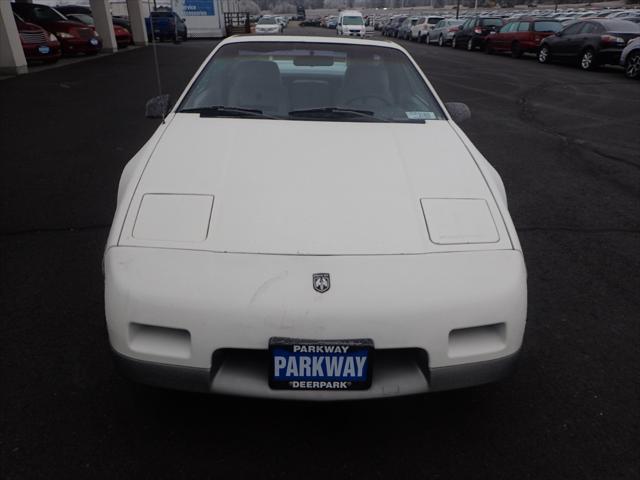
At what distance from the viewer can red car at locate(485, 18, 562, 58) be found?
18.0 metres

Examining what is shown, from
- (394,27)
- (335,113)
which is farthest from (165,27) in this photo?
(335,113)

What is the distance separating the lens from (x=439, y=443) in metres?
2.06

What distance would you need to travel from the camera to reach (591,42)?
14.3 meters

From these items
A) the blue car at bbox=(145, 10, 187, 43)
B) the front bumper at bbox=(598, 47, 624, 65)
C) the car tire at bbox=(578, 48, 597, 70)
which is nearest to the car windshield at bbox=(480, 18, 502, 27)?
the car tire at bbox=(578, 48, 597, 70)

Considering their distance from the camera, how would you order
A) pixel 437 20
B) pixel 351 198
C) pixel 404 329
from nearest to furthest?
pixel 404 329 < pixel 351 198 < pixel 437 20

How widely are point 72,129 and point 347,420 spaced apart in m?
6.66

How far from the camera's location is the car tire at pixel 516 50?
18.7 metres

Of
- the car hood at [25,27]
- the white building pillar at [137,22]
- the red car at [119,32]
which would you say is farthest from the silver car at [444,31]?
the car hood at [25,27]

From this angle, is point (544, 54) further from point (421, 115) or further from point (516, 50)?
point (421, 115)

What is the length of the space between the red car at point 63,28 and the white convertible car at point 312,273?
16592 millimetres

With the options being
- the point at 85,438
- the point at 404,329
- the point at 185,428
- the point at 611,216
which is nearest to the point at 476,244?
the point at 404,329

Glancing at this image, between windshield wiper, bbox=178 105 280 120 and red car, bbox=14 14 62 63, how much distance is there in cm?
1336

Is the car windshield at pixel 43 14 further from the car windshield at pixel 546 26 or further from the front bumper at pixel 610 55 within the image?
the front bumper at pixel 610 55

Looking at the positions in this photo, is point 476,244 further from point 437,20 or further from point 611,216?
point 437,20
